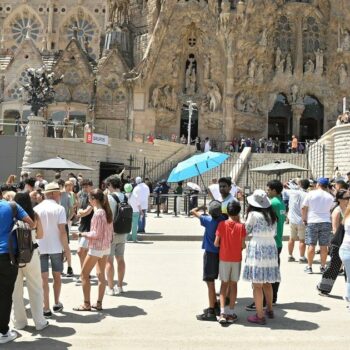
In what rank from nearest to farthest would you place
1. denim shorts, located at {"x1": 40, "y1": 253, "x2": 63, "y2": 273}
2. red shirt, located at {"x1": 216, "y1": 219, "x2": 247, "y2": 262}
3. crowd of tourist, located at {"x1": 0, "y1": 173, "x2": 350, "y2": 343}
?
crowd of tourist, located at {"x1": 0, "y1": 173, "x2": 350, "y2": 343} → red shirt, located at {"x1": 216, "y1": 219, "x2": 247, "y2": 262} → denim shorts, located at {"x1": 40, "y1": 253, "x2": 63, "y2": 273}

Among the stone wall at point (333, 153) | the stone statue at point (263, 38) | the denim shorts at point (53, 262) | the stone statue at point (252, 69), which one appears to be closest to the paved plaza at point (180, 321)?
the denim shorts at point (53, 262)

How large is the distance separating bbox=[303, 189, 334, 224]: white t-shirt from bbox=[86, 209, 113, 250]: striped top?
4.19 meters

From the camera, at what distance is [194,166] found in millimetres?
13711

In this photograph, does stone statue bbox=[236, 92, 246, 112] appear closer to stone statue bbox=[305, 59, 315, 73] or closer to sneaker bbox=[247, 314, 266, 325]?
stone statue bbox=[305, 59, 315, 73]

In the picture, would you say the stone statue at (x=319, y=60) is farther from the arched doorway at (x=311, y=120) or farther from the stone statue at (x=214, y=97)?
the stone statue at (x=214, y=97)

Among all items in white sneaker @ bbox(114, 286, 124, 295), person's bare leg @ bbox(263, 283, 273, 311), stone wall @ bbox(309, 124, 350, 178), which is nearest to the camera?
person's bare leg @ bbox(263, 283, 273, 311)

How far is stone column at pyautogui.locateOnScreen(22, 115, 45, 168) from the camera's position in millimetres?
25000

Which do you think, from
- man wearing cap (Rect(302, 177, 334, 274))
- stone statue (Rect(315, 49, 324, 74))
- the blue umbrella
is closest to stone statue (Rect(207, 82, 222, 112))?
stone statue (Rect(315, 49, 324, 74))

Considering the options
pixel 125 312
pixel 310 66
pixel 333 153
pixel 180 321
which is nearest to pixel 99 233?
pixel 125 312

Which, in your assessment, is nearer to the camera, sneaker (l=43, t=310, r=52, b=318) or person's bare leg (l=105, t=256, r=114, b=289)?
sneaker (l=43, t=310, r=52, b=318)

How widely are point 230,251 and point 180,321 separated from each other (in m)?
1.08

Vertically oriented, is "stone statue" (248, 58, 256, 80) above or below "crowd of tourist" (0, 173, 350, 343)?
above

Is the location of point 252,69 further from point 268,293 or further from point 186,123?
point 268,293

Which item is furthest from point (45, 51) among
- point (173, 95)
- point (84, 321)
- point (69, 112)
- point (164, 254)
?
point (84, 321)
